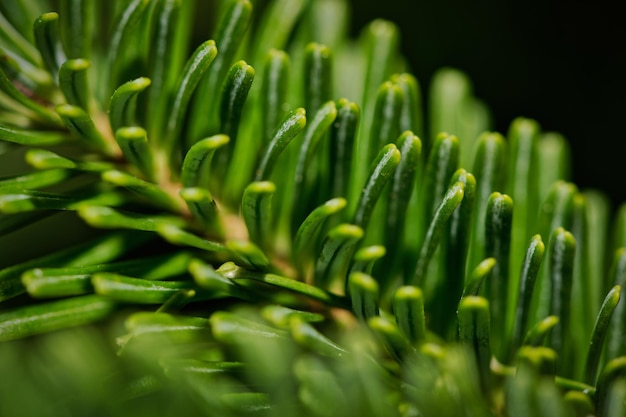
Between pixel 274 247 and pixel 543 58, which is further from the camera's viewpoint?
pixel 543 58

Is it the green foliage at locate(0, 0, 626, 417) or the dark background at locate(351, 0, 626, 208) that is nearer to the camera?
the green foliage at locate(0, 0, 626, 417)

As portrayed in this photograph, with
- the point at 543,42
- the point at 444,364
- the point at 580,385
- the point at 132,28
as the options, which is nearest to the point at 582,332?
the point at 580,385

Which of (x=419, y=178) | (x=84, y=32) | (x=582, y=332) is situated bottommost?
(x=582, y=332)

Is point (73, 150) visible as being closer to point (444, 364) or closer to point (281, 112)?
point (281, 112)

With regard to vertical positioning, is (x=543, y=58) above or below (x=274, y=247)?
above

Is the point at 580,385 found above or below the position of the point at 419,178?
below

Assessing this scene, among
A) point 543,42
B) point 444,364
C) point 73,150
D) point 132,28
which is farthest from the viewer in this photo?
point 543,42
